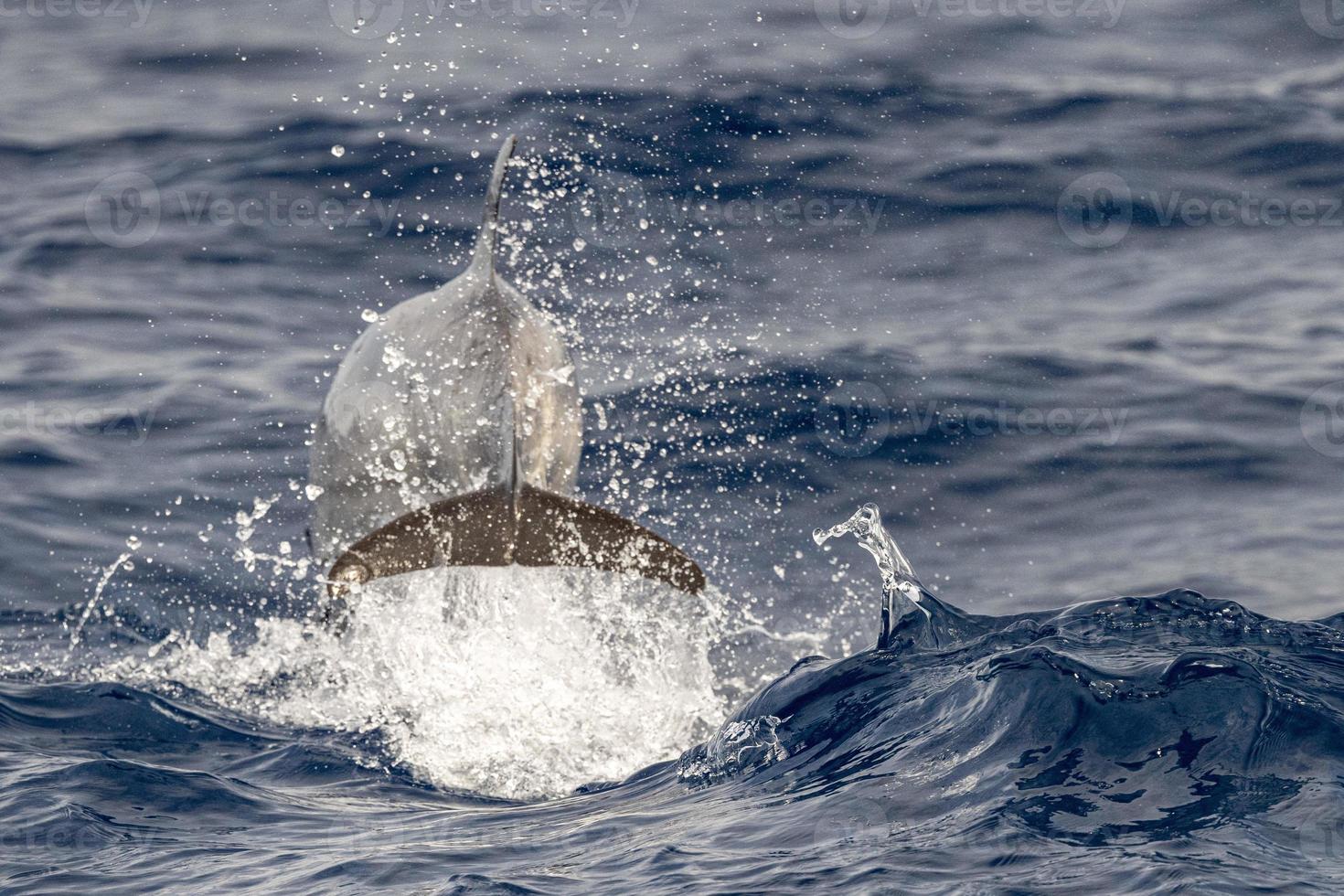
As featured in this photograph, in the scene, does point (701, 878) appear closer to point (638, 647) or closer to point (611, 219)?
point (638, 647)

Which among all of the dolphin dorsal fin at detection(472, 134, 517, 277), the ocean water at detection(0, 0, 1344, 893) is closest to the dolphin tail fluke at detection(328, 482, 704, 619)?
the ocean water at detection(0, 0, 1344, 893)

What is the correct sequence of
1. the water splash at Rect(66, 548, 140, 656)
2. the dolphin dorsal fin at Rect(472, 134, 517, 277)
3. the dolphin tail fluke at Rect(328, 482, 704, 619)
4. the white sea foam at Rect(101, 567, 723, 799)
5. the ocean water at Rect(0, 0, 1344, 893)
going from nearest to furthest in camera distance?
the ocean water at Rect(0, 0, 1344, 893), the dolphin tail fluke at Rect(328, 482, 704, 619), the dolphin dorsal fin at Rect(472, 134, 517, 277), the white sea foam at Rect(101, 567, 723, 799), the water splash at Rect(66, 548, 140, 656)

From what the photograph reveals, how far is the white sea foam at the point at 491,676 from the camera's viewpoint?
7223mm

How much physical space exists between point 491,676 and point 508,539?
1831mm

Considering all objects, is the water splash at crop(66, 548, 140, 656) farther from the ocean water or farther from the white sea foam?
the white sea foam

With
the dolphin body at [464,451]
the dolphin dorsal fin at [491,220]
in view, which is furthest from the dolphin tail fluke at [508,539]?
the dolphin dorsal fin at [491,220]

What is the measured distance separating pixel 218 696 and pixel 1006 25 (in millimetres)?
12602

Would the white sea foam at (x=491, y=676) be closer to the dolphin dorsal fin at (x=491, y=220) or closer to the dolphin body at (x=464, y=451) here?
the dolphin body at (x=464, y=451)

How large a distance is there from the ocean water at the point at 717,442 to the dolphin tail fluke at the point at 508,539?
97 cm

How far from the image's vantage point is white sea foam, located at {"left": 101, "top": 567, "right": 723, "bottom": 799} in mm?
7223

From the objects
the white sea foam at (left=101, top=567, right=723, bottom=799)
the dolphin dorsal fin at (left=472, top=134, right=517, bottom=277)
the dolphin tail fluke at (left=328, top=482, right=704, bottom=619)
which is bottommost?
the white sea foam at (left=101, top=567, right=723, bottom=799)

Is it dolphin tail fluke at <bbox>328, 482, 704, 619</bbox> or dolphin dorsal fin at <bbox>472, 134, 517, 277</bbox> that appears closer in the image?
dolphin tail fluke at <bbox>328, 482, 704, 619</bbox>

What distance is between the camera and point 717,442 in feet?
37.5

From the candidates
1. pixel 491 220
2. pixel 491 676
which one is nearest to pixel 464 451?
pixel 491 220
